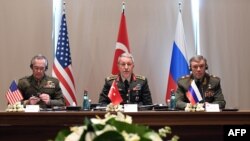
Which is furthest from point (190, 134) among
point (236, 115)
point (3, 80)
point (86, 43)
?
point (3, 80)

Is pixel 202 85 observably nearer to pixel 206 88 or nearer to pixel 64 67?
pixel 206 88

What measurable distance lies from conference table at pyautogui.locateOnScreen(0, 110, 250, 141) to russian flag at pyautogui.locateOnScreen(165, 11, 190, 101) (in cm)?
199

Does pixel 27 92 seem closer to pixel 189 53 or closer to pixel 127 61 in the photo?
pixel 127 61

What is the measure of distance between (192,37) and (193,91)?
2.09 m

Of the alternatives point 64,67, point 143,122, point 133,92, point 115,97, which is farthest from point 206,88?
point 64,67

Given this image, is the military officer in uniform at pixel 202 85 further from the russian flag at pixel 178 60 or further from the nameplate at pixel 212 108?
the russian flag at pixel 178 60

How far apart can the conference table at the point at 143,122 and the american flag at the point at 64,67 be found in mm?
1739

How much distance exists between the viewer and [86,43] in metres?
5.57

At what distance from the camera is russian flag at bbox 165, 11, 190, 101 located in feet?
17.4

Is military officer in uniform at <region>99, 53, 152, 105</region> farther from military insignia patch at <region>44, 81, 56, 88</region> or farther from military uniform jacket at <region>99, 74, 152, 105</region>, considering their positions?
military insignia patch at <region>44, 81, 56, 88</region>

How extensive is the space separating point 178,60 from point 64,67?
4.78 ft

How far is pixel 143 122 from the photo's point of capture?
3217mm

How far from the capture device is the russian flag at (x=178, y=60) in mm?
5316

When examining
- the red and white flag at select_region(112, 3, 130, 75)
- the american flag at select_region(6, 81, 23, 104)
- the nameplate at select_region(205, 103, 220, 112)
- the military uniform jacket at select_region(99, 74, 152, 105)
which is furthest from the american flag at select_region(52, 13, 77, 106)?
the nameplate at select_region(205, 103, 220, 112)
